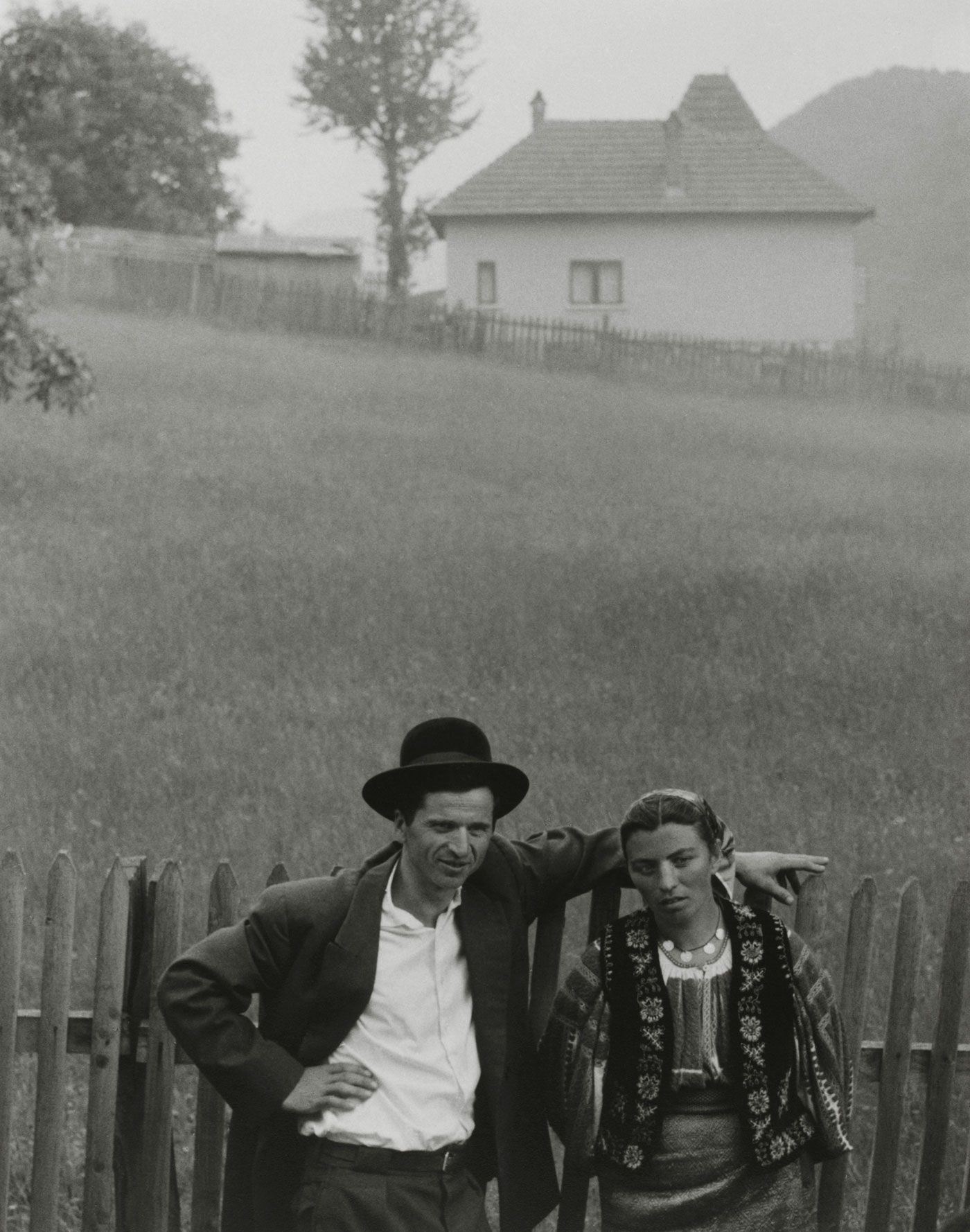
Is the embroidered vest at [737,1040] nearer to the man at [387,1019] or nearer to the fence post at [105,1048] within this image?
the man at [387,1019]

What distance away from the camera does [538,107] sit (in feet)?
30.8

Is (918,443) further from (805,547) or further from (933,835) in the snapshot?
(933,835)

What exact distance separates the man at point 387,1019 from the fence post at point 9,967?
0.55 m

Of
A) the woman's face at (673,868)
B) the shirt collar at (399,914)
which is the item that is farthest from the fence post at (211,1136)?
the woman's face at (673,868)

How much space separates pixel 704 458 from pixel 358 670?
2.80 metres

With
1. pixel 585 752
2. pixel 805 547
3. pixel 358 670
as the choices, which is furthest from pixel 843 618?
pixel 358 670

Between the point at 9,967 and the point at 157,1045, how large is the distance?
327mm

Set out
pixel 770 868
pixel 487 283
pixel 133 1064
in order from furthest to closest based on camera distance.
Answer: pixel 487 283
pixel 133 1064
pixel 770 868

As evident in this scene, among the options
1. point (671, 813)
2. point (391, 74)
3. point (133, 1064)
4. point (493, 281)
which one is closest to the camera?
point (671, 813)

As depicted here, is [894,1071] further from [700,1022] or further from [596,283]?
[596,283]

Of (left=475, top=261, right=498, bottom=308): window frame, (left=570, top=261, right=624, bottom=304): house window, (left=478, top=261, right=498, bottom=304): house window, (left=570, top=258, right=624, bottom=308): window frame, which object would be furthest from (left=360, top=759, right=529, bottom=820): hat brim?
(left=478, top=261, right=498, bottom=304): house window

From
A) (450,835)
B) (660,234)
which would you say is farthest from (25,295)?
(660,234)

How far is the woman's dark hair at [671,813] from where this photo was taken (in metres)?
2.82

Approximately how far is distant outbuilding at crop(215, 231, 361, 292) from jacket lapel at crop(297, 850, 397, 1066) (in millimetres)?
11433
